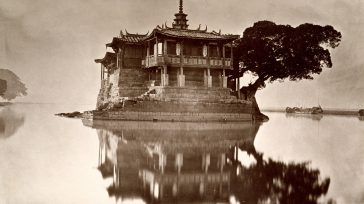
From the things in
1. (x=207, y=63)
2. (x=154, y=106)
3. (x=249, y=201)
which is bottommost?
(x=249, y=201)

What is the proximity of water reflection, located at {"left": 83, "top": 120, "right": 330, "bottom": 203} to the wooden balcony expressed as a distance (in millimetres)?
14004

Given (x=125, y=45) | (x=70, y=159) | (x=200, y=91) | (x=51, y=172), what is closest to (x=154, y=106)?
(x=200, y=91)

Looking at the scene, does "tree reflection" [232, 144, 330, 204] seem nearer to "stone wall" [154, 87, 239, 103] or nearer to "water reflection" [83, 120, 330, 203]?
"water reflection" [83, 120, 330, 203]

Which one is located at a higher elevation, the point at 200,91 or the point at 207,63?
the point at 207,63

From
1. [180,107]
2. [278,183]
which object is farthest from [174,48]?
[278,183]

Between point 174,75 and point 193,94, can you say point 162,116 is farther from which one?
point 174,75

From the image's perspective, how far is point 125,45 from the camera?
27.6 meters

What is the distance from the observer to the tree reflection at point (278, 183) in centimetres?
595

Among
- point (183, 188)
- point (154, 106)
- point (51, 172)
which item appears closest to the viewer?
point (183, 188)

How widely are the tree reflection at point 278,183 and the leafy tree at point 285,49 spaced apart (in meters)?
20.5

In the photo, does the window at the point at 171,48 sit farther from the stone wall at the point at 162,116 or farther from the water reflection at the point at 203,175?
the water reflection at the point at 203,175

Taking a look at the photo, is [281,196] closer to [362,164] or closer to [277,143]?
[362,164]

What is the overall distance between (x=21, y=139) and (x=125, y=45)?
52.4 ft

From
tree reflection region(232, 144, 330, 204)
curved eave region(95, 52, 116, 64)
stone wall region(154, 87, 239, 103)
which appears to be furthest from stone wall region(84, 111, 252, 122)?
tree reflection region(232, 144, 330, 204)
